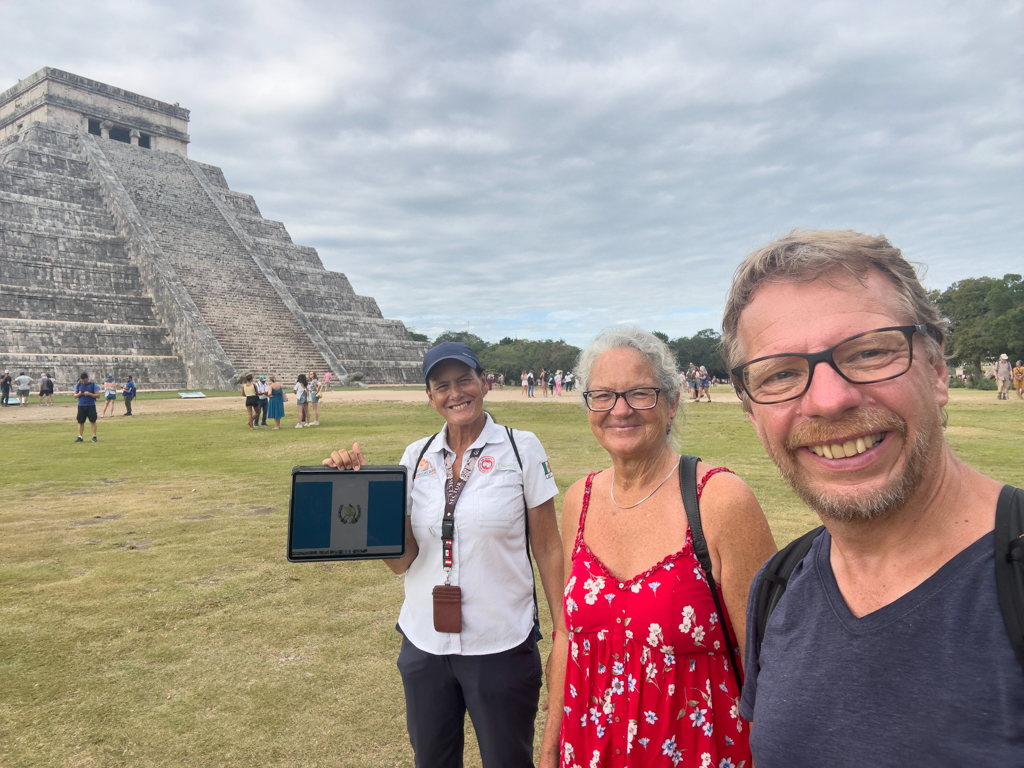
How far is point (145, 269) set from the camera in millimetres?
31281

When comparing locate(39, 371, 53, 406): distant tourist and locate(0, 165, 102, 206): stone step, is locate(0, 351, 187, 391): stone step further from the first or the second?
locate(0, 165, 102, 206): stone step

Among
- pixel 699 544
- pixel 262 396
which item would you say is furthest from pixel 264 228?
pixel 699 544

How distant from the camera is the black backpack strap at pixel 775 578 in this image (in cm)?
137

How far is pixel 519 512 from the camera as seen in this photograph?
7.98ft

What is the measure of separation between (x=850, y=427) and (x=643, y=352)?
104cm

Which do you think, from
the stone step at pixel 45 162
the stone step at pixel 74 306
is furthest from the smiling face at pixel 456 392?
Result: the stone step at pixel 45 162

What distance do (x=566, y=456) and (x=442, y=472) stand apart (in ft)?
28.0

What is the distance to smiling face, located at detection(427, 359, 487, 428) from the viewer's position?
2.56m

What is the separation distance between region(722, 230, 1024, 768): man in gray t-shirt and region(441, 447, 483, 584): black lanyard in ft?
3.97

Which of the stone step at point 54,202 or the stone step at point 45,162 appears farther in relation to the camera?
the stone step at point 45,162

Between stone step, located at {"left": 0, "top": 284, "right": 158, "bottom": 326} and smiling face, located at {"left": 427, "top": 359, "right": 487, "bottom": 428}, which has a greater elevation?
stone step, located at {"left": 0, "top": 284, "right": 158, "bottom": 326}

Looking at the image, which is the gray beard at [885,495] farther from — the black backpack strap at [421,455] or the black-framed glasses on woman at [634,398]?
the black backpack strap at [421,455]

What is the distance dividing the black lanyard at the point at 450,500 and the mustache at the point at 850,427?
1.41 metres

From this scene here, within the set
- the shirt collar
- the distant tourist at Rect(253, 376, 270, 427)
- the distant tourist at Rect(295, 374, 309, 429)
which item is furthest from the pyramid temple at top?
the shirt collar
